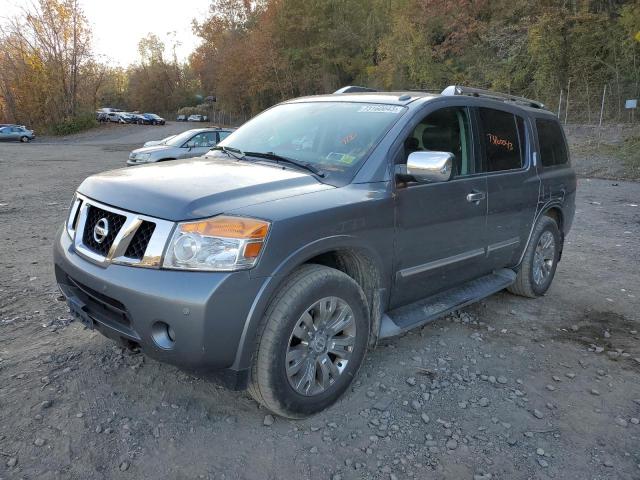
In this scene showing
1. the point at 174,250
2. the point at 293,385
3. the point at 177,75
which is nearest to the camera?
the point at 174,250

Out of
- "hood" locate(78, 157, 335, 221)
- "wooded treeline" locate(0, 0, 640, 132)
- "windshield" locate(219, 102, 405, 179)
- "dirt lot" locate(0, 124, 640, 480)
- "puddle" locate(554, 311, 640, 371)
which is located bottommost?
"puddle" locate(554, 311, 640, 371)

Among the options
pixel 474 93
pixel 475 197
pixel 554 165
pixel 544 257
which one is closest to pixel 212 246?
pixel 475 197

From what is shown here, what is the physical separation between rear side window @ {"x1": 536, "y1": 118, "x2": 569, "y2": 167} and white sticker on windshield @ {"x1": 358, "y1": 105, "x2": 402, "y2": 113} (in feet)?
6.74

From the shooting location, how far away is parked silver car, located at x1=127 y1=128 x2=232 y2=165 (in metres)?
13.2

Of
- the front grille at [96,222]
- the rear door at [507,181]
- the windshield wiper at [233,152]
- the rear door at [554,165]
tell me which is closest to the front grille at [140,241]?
the front grille at [96,222]

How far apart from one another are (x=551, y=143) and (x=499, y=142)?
1229 mm

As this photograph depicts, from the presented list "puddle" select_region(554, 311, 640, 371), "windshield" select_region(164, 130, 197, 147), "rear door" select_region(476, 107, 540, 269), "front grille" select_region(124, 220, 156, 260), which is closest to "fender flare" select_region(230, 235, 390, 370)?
"front grille" select_region(124, 220, 156, 260)

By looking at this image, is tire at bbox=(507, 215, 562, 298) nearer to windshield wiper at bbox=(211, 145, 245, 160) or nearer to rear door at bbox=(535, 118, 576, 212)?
rear door at bbox=(535, 118, 576, 212)

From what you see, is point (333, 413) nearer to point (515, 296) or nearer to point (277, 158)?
point (277, 158)

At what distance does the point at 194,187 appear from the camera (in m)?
2.82

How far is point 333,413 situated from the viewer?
119 inches

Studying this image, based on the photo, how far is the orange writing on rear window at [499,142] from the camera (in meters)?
4.20

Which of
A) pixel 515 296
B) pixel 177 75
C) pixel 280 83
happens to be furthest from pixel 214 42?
pixel 515 296

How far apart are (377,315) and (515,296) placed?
2464 mm
